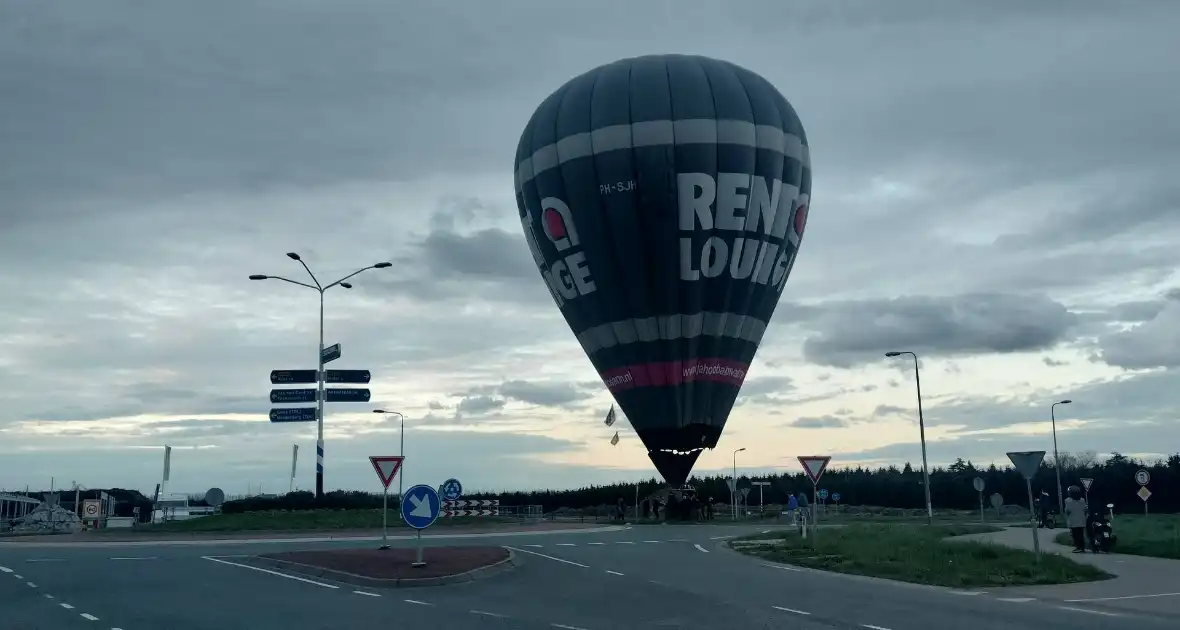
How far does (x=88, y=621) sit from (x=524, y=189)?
108ft

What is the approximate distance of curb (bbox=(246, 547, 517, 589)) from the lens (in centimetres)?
2044

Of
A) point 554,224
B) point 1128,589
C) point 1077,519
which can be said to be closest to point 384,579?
point 1128,589

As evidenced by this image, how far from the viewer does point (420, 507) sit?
869 inches

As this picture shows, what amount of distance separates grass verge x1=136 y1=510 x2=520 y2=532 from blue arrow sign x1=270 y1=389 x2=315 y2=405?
537cm

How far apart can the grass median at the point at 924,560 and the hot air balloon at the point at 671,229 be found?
1033 centimetres

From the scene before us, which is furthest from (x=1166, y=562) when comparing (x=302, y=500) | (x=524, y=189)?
(x=302, y=500)

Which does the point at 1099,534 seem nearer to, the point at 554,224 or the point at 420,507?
the point at 420,507

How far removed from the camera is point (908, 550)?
27.4m

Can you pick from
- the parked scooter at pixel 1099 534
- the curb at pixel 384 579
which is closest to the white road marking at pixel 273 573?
the curb at pixel 384 579

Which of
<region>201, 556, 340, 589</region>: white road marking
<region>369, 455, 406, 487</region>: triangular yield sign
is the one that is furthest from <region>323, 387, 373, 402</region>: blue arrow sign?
<region>369, 455, 406, 487</region>: triangular yield sign

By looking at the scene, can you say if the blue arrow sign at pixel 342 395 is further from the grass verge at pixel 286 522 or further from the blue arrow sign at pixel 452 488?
the blue arrow sign at pixel 452 488

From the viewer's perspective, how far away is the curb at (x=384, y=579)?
67.1 ft

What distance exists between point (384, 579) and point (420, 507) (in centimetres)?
194

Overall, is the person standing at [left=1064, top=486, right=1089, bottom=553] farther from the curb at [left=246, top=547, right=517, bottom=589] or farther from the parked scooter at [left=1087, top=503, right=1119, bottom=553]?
the curb at [left=246, top=547, right=517, bottom=589]
